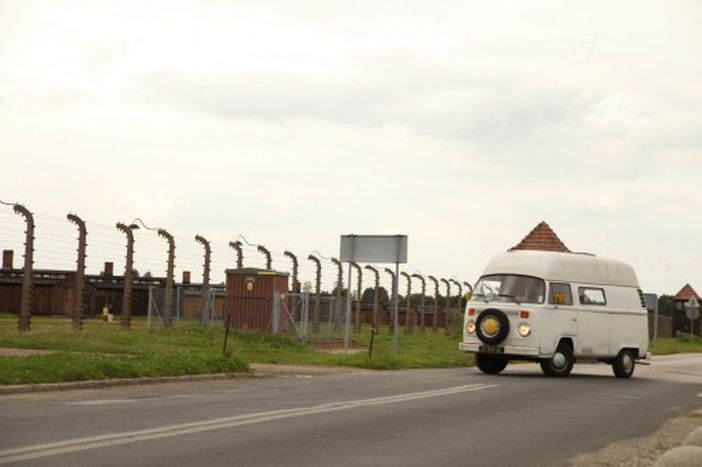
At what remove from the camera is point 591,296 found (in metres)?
25.8

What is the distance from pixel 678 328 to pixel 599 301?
80989mm

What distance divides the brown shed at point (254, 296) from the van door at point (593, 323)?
12.1 metres

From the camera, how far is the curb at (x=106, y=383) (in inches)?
632

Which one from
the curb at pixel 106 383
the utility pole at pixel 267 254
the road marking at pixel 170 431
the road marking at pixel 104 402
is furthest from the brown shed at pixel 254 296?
the road marking at pixel 104 402

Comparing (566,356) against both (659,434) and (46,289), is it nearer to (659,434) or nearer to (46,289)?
(659,434)

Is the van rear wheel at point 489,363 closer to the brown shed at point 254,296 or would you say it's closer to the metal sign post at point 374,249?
the metal sign post at point 374,249

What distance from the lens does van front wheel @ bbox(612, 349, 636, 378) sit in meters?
26.7

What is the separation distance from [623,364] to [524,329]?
3.67 m

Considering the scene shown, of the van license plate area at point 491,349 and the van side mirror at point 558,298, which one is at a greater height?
the van side mirror at point 558,298

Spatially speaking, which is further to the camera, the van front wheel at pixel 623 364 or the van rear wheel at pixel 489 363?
the van front wheel at pixel 623 364

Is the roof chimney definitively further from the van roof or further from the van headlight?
the van headlight

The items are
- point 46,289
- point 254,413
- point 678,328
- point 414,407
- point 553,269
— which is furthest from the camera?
point 678,328

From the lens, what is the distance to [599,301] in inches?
1024

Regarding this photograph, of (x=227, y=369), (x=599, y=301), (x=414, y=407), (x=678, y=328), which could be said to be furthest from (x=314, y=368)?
(x=678, y=328)
